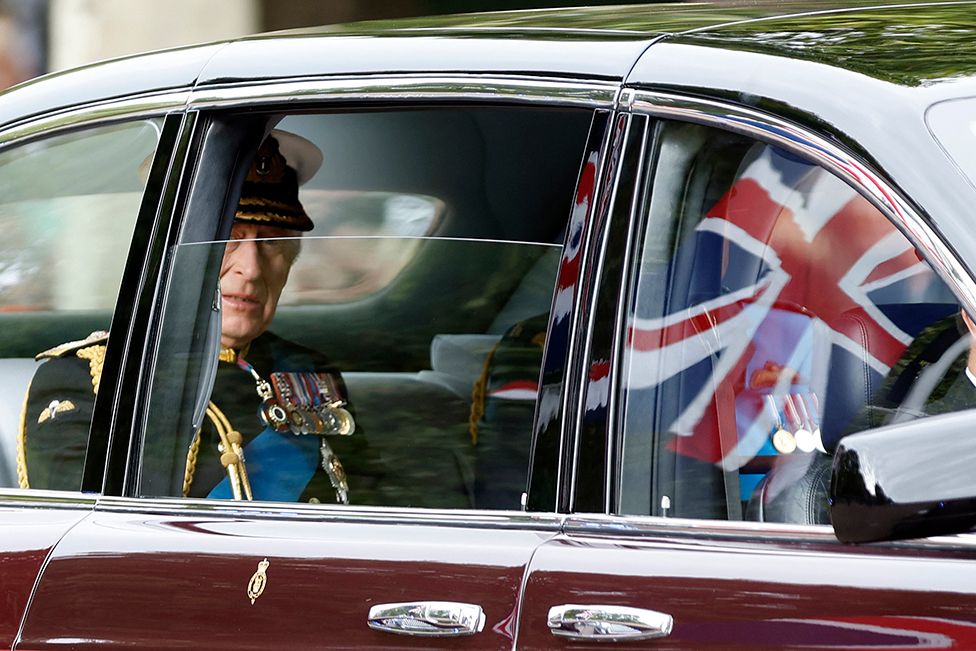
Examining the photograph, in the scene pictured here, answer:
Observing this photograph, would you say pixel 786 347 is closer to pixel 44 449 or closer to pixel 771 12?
pixel 771 12

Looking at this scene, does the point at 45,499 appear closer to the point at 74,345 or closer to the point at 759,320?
the point at 74,345

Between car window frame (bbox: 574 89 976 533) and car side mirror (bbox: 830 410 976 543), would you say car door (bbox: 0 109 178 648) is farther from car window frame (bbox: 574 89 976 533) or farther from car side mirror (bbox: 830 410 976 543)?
car side mirror (bbox: 830 410 976 543)

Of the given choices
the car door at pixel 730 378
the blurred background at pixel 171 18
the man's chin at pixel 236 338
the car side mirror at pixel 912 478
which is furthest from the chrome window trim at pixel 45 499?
the blurred background at pixel 171 18

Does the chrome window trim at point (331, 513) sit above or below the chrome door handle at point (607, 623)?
above

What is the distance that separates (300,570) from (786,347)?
62 cm

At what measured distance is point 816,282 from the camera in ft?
6.49

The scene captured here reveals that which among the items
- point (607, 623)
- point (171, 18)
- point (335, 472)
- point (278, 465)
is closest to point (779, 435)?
point (607, 623)

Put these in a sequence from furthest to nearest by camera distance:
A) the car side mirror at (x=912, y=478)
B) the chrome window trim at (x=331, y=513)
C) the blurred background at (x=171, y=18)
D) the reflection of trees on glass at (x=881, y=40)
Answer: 1. the blurred background at (x=171, y=18)
2. the chrome window trim at (x=331, y=513)
3. the reflection of trees on glass at (x=881, y=40)
4. the car side mirror at (x=912, y=478)

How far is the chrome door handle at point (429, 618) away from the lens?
192 cm

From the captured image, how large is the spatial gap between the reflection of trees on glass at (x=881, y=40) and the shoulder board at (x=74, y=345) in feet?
3.29

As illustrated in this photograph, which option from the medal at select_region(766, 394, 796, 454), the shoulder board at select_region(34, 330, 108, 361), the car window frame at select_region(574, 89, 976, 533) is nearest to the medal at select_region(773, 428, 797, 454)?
the medal at select_region(766, 394, 796, 454)

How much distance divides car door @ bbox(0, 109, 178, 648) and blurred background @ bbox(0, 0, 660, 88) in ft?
15.7

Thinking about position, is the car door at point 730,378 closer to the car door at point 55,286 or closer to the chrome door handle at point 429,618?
the chrome door handle at point 429,618

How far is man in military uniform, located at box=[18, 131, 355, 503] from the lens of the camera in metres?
2.42
